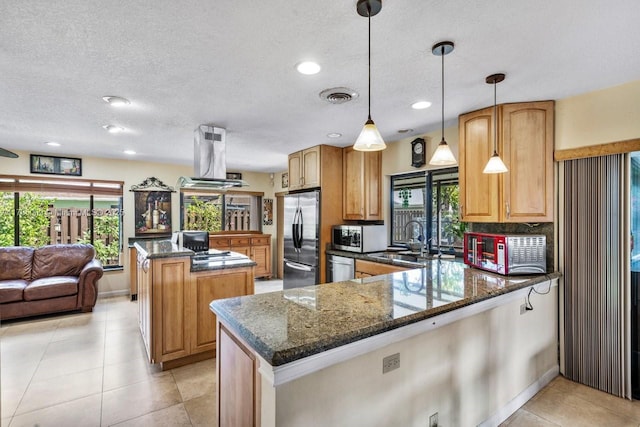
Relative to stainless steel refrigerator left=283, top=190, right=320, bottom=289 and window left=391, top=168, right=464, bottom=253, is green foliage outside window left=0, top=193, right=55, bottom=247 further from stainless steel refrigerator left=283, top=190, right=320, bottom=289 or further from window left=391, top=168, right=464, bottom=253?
window left=391, top=168, right=464, bottom=253

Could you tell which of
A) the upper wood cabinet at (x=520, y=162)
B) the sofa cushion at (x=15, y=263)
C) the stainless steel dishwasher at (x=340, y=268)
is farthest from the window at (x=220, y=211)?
the upper wood cabinet at (x=520, y=162)

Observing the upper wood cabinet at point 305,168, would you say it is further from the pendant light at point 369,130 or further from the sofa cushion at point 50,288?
the sofa cushion at point 50,288

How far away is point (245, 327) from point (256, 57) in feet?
5.17

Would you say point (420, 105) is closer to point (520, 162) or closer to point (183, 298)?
point (520, 162)

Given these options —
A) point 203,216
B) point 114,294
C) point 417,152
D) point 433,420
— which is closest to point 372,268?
point 417,152

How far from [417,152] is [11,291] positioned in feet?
17.1

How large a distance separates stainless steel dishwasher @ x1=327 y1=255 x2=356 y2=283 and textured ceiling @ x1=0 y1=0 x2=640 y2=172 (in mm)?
1669

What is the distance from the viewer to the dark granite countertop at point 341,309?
4.10ft

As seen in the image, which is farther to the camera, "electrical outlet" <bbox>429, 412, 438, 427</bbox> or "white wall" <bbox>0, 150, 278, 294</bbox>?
"white wall" <bbox>0, 150, 278, 294</bbox>

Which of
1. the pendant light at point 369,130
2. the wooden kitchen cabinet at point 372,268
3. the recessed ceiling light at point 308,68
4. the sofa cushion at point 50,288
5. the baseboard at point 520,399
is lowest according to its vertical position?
the baseboard at point 520,399

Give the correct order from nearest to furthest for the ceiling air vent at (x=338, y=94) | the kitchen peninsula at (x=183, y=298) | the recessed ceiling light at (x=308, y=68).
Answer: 1. the recessed ceiling light at (x=308, y=68)
2. the ceiling air vent at (x=338, y=94)
3. the kitchen peninsula at (x=183, y=298)

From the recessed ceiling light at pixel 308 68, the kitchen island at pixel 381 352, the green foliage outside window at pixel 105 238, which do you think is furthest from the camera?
the green foliage outside window at pixel 105 238

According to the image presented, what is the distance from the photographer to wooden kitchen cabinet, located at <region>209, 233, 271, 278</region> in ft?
20.6

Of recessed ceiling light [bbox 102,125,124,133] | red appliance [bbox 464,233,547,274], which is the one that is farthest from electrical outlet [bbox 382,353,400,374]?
recessed ceiling light [bbox 102,125,124,133]
